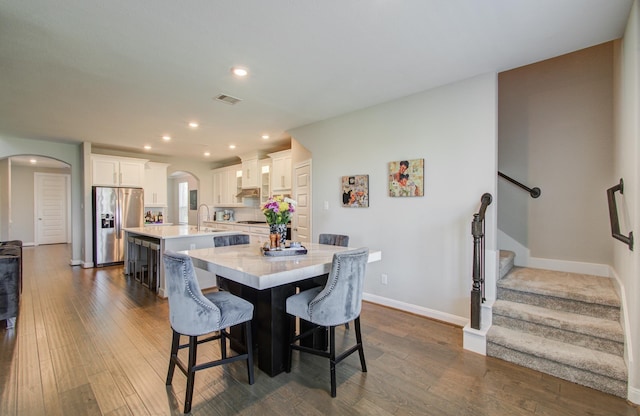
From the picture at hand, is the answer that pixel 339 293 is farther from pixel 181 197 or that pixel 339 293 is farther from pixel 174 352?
pixel 181 197

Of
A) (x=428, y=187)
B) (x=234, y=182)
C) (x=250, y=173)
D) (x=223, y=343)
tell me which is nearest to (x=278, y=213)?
(x=223, y=343)

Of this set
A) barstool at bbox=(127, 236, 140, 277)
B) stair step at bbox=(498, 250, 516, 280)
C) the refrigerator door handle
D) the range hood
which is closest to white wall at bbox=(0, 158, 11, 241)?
the refrigerator door handle

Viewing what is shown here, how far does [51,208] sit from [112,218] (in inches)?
207

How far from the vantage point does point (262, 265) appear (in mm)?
2053

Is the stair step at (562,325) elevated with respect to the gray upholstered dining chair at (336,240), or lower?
lower

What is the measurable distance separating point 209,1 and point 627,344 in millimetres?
3626

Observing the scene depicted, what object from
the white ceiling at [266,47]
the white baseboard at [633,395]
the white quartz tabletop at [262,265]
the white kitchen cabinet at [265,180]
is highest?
the white ceiling at [266,47]

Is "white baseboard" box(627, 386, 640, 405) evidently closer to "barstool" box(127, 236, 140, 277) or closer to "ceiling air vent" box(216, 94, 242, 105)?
"ceiling air vent" box(216, 94, 242, 105)

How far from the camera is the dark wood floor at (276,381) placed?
1850 mm

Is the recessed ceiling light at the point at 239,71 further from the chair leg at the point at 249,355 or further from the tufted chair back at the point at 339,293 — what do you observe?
the chair leg at the point at 249,355

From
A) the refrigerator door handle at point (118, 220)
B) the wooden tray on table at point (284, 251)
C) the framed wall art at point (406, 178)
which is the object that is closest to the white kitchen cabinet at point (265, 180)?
the refrigerator door handle at point (118, 220)

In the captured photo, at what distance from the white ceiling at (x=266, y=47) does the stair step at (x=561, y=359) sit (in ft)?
7.99

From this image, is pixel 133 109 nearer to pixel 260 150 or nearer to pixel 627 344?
pixel 260 150

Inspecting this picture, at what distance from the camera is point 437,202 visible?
3238 millimetres
